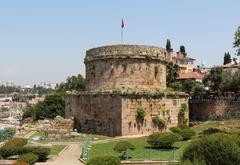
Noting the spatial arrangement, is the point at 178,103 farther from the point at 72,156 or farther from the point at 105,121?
the point at 72,156

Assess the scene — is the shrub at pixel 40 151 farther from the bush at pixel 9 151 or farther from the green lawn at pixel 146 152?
the green lawn at pixel 146 152

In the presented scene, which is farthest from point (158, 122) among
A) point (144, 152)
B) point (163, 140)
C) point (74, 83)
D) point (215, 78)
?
point (74, 83)

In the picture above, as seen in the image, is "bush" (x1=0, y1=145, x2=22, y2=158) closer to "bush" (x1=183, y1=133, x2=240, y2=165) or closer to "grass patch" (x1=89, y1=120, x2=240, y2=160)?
"grass patch" (x1=89, y1=120, x2=240, y2=160)

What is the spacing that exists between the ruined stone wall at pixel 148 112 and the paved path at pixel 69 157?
6281mm

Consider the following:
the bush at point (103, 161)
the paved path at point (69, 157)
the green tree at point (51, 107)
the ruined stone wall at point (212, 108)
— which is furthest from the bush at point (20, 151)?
the green tree at point (51, 107)

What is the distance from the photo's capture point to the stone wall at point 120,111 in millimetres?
34250

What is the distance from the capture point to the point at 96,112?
120ft

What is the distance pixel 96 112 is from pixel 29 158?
14490mm

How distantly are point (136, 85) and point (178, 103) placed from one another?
4331 millimetres

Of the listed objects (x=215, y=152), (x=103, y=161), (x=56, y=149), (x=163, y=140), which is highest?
(x=215, y=152)

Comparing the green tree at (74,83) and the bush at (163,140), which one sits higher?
the green tree at (74,83)

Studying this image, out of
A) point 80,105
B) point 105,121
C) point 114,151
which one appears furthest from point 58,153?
point 80,105

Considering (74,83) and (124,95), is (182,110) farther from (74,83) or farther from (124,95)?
(74,83)

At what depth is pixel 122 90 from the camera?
115 ft
